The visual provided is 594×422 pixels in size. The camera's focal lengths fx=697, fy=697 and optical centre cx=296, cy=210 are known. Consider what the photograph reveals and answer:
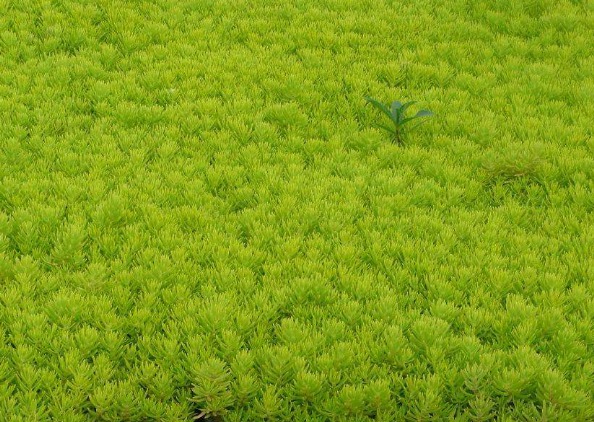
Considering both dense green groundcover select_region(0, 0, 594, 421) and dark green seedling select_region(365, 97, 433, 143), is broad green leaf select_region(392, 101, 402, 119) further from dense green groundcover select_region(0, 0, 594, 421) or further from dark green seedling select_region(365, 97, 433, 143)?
dense green groundcover select_region(0, 0, 594, 421)

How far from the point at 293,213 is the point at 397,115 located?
1635 mm

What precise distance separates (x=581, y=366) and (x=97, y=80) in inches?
205

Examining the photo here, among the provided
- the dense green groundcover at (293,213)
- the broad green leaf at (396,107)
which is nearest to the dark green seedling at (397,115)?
the broad green leaf at (396,107)

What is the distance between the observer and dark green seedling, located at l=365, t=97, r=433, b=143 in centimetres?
646

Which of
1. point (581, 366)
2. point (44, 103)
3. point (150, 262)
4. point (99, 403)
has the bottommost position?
point (581, 366)

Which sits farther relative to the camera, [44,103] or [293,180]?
[44,103]

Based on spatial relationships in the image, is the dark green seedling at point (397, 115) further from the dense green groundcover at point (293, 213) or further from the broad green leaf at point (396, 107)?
the dense green groundcover at point (293, 213)

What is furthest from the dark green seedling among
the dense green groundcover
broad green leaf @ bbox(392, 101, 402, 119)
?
A: the dense green groundcover

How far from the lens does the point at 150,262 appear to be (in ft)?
16.2

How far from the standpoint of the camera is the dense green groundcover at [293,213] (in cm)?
420

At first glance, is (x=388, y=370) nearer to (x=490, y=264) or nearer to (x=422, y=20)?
(x=490, y=264)

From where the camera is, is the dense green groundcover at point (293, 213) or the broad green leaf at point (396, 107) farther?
the broad green leaf at point (396, 107)

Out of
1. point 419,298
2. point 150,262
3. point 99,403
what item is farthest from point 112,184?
point 419,298

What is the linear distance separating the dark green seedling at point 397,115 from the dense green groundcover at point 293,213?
0.56 ft
